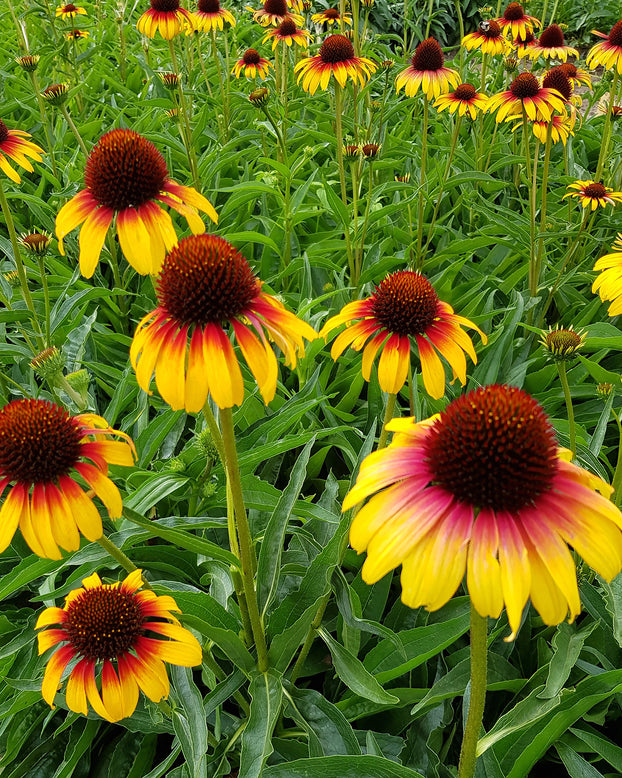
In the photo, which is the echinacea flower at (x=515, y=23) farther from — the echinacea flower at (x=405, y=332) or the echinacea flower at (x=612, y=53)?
the echinacea flower at (x=405, y=332)

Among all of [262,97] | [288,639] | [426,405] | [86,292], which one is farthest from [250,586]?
[262,97]

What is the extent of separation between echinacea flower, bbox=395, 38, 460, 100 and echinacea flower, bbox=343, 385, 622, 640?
2.39 metres

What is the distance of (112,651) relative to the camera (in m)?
1.20

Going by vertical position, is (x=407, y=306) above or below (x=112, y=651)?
above

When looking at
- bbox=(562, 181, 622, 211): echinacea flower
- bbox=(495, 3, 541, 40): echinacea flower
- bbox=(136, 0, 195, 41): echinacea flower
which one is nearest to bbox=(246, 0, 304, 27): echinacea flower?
bbox=(136, 0, 195, 41): echinacea flower

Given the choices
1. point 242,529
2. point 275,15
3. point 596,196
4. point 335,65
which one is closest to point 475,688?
point 242,529

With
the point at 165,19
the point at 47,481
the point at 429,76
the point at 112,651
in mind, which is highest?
the point at 165,19

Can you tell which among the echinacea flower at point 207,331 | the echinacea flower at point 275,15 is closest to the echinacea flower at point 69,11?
the echinacea flower at point 275,15

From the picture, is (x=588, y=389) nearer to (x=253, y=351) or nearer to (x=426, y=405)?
(x=426, y=405)

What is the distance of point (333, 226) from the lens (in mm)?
3662

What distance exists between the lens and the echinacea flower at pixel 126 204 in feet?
4.09

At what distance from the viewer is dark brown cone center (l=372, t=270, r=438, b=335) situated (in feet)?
4.55

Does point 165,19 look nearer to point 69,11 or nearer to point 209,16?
point 209,16

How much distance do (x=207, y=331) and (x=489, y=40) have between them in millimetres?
3305
